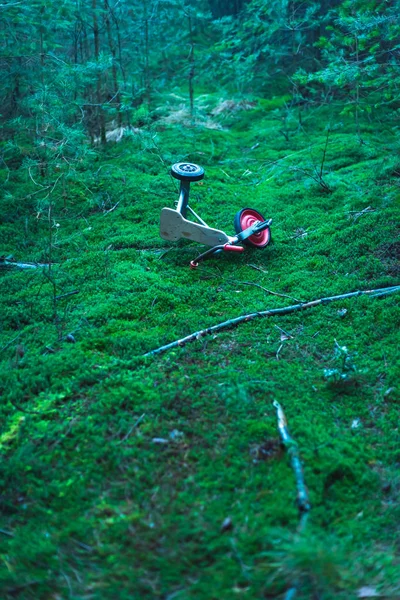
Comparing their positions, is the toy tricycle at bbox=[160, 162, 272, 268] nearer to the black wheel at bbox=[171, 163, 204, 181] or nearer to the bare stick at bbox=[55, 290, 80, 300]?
the black wheel at bbox=[171, 163, 204, 181]

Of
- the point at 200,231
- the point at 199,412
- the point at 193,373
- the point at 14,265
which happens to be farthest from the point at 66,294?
the point at 199,412

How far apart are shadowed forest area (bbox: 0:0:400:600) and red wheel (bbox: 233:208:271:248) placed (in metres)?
0.10

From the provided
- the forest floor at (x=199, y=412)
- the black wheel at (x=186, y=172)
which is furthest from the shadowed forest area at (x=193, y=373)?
the black wheel at (x=186, y=172)

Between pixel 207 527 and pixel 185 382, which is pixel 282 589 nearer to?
pixel 207 527

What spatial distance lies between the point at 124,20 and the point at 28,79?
4.19 meters

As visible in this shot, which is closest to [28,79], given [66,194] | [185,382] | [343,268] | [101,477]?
[66,194]

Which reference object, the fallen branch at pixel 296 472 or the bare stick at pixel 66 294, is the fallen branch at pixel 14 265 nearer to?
the bare stick at pixel 66 294

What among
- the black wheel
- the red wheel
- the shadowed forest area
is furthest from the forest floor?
the black wheel

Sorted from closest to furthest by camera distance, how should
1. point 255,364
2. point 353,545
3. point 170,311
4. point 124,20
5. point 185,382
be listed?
point 353,545, point 185,382, point 255,364, point 170,311, point 124,20

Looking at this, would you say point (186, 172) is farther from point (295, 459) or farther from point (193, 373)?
point (295, 459)

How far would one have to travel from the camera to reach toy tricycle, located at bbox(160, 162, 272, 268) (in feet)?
17.2

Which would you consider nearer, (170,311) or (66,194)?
(170,311)

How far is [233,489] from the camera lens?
8.75ft

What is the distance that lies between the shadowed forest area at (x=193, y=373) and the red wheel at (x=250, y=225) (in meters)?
0.10
